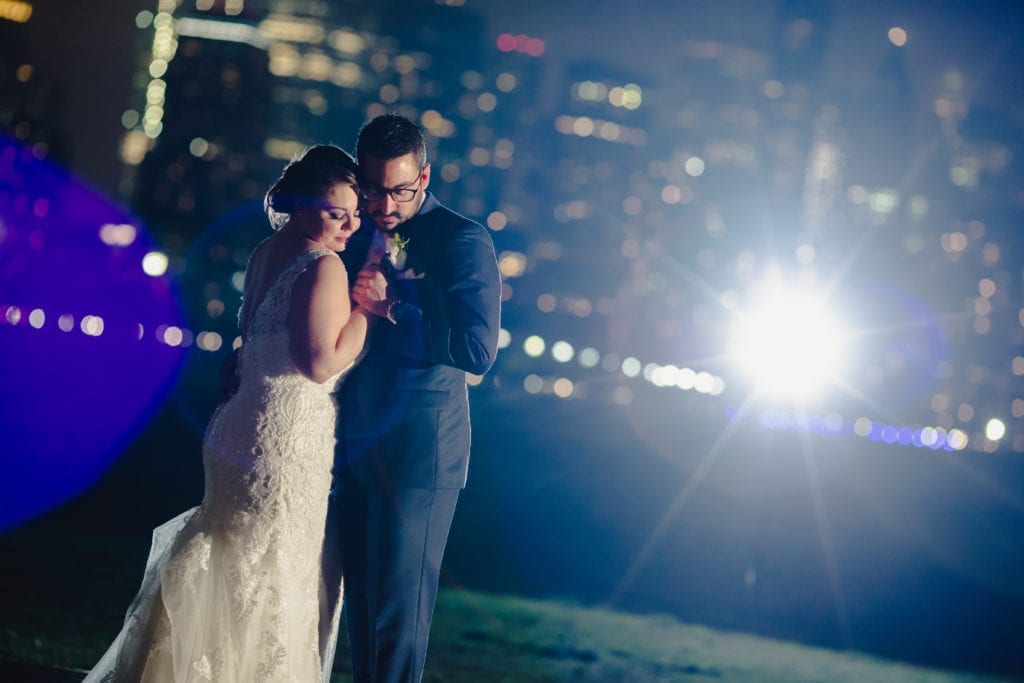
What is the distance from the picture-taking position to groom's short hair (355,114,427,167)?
3.50m

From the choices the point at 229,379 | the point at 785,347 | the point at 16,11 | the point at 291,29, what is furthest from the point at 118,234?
the point at 229,379

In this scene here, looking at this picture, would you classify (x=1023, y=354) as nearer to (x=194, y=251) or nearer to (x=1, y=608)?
(x=194, y=251)

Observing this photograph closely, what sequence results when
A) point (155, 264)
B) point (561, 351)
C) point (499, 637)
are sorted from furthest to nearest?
point (561, 351), point (155, 264), point (499, 637)

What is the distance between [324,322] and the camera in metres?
3.39

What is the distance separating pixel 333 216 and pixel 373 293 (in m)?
0.34

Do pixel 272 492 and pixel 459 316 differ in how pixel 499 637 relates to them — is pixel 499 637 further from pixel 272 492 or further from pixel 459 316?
pixel 459 316

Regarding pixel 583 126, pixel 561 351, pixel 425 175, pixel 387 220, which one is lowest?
pixel 387 220

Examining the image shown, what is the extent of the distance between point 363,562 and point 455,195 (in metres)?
120

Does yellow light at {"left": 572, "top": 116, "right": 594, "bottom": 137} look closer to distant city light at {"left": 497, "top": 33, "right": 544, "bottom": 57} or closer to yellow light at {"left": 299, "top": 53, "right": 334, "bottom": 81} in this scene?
→ distant city light at {"left": 497, "top": 33, "right": 544, "bottom": 57}

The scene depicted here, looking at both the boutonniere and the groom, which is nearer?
the groom

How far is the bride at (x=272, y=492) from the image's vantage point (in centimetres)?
344

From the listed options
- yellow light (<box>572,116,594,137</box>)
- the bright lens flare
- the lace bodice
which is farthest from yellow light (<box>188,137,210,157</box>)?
the lace bodice

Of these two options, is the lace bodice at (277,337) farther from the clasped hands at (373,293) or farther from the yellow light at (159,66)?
the yellow light at (159,66)

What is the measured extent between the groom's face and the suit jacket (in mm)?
135
